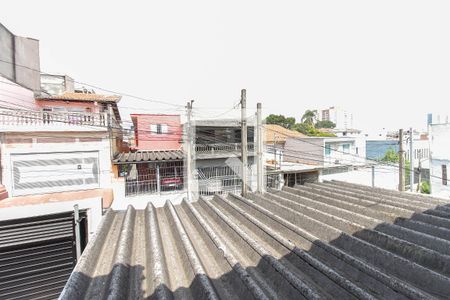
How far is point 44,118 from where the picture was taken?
14047mm

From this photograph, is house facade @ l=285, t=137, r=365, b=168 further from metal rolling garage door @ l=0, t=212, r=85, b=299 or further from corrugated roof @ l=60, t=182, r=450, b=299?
corrugated roof @ l=60, t=182, r=450, b=299

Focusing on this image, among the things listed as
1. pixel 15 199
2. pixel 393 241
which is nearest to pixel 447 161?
pixel 393 241

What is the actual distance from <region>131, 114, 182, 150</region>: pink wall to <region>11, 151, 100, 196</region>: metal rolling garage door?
679 centimetres

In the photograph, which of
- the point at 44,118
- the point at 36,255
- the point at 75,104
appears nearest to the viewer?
the point at 36,255

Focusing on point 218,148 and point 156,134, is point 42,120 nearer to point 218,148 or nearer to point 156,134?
point 156,134

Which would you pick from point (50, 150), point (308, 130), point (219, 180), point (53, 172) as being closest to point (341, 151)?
point (219, 180)

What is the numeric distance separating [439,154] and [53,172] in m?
28.3

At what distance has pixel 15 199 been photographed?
1204 cm

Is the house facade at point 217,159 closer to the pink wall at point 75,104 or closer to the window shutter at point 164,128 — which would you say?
the window shutter at point 164,128

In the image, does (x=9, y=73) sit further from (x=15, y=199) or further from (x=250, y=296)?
(x=15, y=199)

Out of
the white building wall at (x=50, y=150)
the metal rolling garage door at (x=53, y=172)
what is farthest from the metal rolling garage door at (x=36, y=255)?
the metal rolling garage door at (x=53, y=172)

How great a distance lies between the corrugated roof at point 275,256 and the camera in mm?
1756

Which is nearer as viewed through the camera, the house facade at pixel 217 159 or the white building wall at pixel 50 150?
the white building wall at pixel 50 150

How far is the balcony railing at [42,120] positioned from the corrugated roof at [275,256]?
11.8m
